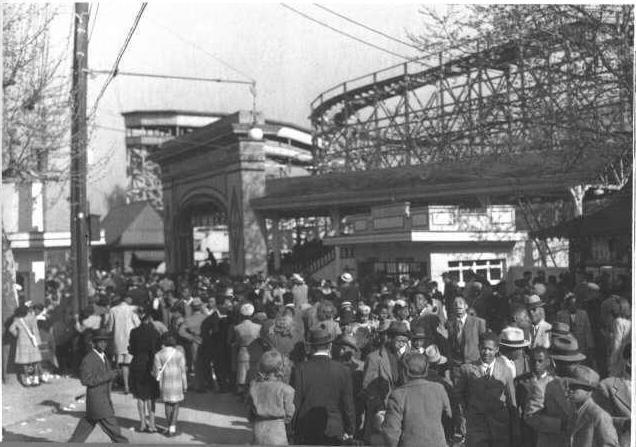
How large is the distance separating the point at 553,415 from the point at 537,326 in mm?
2744

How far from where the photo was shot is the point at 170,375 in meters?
9.02

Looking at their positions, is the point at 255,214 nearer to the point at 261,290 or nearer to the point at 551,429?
the point at 261,290

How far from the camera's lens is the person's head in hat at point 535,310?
8.41 m

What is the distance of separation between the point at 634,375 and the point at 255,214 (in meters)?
16.7

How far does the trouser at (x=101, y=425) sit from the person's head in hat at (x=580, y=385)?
4890 mm

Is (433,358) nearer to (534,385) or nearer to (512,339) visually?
(512,339)

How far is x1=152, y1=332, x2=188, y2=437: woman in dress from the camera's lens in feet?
29.6

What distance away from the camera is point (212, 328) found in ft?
36.7

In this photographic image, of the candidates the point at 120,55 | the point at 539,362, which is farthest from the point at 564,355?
the point at 120,55

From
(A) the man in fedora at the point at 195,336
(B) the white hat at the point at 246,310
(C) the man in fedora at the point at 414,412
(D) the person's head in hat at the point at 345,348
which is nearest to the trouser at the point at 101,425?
(B) the white hat at the point at 246,310

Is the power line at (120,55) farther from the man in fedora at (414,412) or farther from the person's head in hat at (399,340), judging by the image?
the man in fedora at (414,412)

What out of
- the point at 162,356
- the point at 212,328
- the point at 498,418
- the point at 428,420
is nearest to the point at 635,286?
the point at 498,418

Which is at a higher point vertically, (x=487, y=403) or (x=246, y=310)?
(x=246, y=310)

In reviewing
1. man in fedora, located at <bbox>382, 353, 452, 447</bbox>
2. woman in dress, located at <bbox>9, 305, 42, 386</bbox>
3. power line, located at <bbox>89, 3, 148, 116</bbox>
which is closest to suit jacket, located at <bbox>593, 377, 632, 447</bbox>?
man in fedora, located at <bbox>382, 353, 452, 447</bbox>
